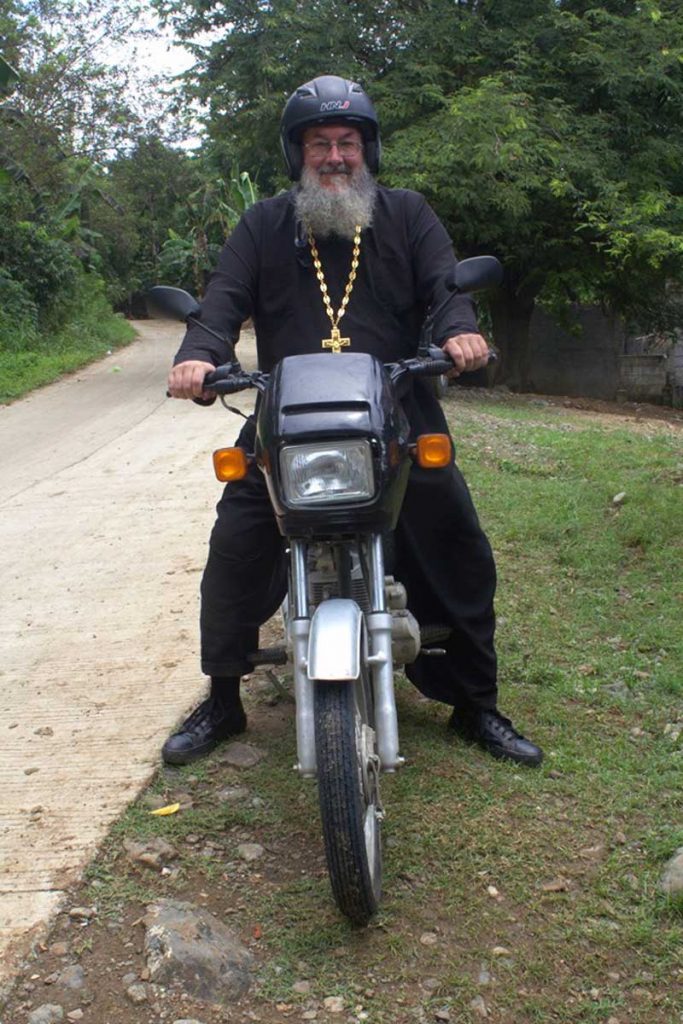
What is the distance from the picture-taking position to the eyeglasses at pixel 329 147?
3.20 metres

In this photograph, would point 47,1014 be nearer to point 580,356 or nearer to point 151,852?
point 151,852

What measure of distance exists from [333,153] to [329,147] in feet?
0.08

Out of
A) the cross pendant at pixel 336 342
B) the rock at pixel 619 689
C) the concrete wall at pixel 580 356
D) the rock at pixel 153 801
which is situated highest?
the cross pendant at pixel 336 342

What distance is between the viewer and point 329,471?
2582 mm

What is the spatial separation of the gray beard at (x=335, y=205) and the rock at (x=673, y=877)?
6.17 ft

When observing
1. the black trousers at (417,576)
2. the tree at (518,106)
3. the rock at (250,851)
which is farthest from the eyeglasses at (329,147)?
the tree at (518,106)

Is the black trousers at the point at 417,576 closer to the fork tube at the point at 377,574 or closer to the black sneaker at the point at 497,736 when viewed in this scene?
the black sneaker at the point at 497,736

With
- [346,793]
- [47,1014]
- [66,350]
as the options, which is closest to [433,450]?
[346,793]

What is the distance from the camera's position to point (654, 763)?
11.4 ft

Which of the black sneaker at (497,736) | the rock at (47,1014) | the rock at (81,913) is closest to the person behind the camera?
the rock at (47,1014)

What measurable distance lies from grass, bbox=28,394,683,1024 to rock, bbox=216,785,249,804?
0.03 meters

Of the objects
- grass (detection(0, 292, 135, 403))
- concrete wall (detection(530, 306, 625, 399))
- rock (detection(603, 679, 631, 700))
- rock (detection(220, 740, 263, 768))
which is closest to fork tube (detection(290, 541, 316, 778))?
rock (detection(220, 740, 263, 768))

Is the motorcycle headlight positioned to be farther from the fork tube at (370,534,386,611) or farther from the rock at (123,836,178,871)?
the rock at (123,836,178,871)

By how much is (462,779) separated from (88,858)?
1098 mm
